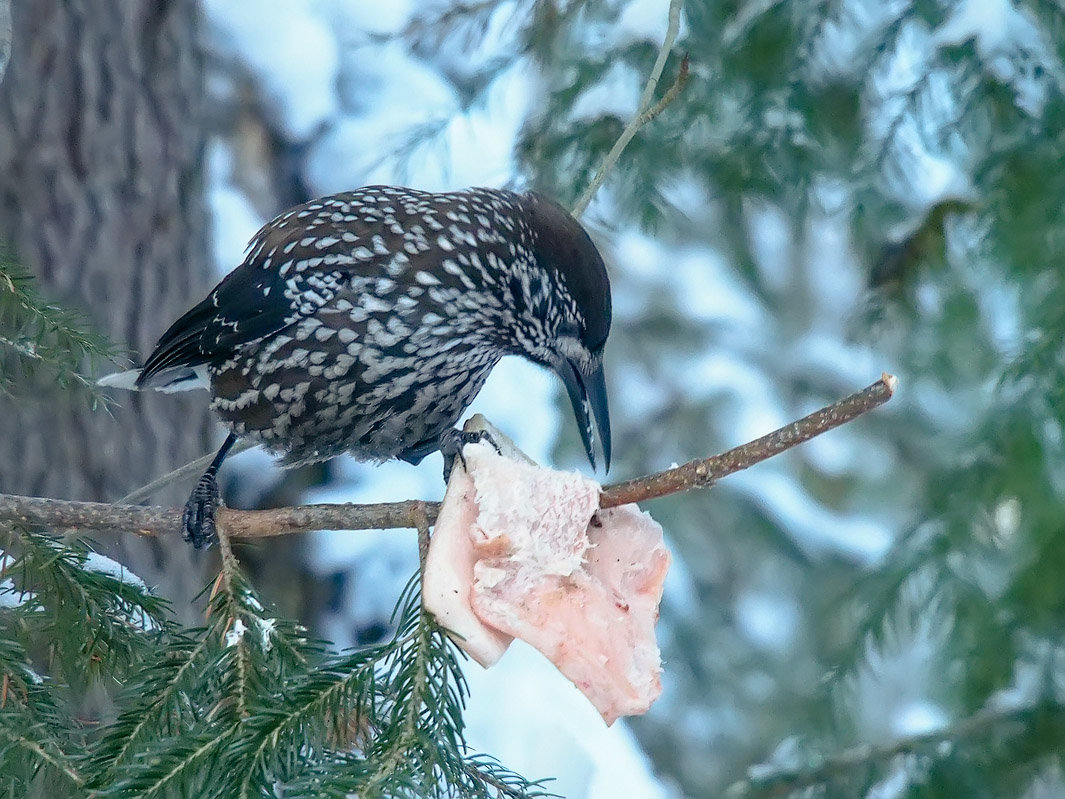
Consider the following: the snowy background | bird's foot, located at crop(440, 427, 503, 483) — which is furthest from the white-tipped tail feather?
the snowy background

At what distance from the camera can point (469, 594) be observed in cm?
140

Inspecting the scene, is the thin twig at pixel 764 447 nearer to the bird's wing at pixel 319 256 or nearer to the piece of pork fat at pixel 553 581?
the piece of pork fat at pixel 553 581

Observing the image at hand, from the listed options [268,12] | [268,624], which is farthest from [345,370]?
[268,12]

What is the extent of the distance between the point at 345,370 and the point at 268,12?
264 centimetres

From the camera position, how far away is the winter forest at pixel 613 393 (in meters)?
1.49

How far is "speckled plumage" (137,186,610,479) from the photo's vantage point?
7.32 feet

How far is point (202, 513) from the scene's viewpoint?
7.26 feet

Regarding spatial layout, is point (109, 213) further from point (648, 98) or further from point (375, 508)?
point (375, 508)

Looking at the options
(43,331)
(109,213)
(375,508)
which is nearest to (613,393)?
(109,213)

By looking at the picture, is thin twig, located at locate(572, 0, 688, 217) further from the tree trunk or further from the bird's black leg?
the tree trunk

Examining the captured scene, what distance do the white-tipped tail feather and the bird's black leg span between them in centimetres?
31

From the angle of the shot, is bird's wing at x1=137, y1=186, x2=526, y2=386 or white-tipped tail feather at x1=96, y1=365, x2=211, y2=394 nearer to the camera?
bird's wing at x1=137, y1=186, x2=526, y2=386

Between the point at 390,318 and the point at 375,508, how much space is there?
2.58ft

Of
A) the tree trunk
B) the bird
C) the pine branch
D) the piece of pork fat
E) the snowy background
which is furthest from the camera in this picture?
the snowy background
